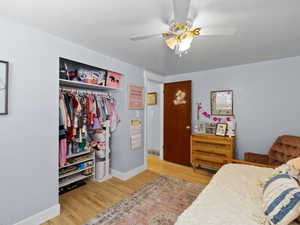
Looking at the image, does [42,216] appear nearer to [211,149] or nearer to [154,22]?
[154,22]

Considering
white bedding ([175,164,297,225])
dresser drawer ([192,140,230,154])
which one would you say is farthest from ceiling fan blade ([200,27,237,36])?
dresser drawer ([192,140,230,154])

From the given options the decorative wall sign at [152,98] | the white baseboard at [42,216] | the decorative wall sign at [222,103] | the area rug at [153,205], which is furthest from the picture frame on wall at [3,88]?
the decorative wall sign at [222,103]

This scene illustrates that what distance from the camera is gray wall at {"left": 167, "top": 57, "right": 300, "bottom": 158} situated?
8.13 feet

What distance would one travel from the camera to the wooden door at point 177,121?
3.46m

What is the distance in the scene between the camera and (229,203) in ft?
3.72

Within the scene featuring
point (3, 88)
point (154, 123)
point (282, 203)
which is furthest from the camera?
point (154, 123)

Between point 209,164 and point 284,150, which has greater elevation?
point 284,150

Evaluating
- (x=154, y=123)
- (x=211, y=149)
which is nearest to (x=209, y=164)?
(x=211, y=149)

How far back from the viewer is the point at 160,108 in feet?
12.9

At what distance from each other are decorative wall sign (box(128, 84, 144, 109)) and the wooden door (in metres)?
0.91

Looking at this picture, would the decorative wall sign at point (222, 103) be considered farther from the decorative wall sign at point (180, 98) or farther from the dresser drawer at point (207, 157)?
the dresser drawer at point (207, 157)

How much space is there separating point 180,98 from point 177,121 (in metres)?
0.57

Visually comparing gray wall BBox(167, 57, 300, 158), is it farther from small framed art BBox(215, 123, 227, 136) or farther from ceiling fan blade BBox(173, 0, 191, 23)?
ceiling fan blade BBox(173, 0, 191, 23)

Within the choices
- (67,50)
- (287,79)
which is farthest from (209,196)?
(287,79)
